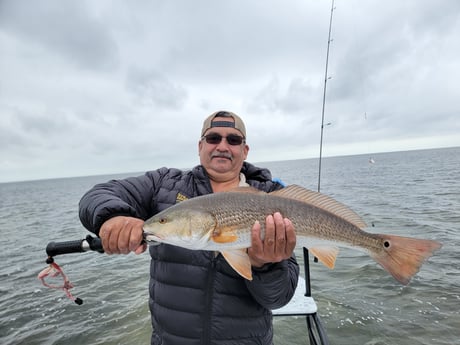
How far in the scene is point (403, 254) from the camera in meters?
2.69

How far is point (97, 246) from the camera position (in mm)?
2459

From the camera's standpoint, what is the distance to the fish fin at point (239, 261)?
8.20 ft

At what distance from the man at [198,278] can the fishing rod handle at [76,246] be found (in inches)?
4.4

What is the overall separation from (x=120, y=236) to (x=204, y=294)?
1.08 metres

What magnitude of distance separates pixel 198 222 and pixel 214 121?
5.47ft

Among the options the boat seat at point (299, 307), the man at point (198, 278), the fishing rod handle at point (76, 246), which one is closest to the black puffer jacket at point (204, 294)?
the man at point (198, 278)

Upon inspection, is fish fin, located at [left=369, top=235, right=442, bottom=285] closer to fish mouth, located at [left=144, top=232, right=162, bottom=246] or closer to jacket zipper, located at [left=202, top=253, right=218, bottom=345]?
jacket zipper, located at [left=202, top=253, right=218, bottom=345]

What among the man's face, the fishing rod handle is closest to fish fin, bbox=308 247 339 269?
the man's face

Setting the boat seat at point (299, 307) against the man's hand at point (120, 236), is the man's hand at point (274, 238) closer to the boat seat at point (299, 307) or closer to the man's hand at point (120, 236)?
the man's hand at point (120, 236)

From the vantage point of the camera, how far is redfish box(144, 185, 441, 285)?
2568mm

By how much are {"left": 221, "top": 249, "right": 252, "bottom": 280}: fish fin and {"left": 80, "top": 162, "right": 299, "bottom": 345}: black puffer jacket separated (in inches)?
8.6

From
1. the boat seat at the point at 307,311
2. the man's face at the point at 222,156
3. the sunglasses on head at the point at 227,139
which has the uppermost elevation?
the sunglasses on head at the point at 227,139

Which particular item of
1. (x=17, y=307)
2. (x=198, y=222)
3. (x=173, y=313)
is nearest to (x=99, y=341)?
(x=17, y=307)

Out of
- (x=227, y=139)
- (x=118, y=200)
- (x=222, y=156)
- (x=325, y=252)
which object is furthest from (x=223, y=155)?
(x=325, y=252)
